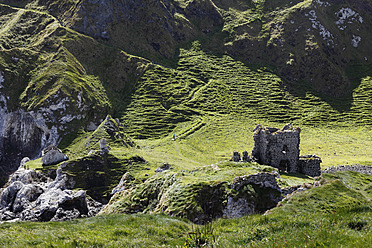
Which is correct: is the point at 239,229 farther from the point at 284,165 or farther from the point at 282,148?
the point at 284,165

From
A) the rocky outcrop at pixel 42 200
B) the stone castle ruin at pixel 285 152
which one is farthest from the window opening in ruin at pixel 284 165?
the rocky outcrop at pixel 42 200

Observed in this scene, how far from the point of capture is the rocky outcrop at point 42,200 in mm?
30469

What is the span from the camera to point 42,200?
36.8 metres

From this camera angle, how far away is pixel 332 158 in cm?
7619

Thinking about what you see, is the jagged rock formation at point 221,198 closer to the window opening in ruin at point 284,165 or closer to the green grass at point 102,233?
the green grass at point 102,233

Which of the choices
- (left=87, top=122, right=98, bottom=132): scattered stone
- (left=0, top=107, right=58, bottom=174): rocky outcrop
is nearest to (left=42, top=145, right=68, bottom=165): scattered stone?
(left=0, top=107, right=58, bottom=174): rocky outcrop

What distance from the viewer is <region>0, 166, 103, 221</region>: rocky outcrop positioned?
100.0 ft

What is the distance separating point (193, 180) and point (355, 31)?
745 feet

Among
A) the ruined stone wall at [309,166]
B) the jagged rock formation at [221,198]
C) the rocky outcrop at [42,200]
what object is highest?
the jagged rock formation at [221,198]

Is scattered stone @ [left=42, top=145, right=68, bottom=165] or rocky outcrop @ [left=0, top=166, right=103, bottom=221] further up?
scattered stone @ [left=42, top=145, right=68, bottom=165]

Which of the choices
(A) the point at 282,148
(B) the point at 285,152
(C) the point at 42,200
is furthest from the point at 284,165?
(C) the point at 42,200

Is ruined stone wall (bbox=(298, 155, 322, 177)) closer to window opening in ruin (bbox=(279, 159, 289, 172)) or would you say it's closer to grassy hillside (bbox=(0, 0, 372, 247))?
window opening in ruin (bbox=(279, 159, 289, 172))

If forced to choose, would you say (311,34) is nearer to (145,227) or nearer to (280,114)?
(280,114)

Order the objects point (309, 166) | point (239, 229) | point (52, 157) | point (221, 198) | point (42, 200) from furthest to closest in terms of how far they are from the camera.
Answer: point (52, 157), point (42, 200), point (309, 166), point (221, 198), point (239, 229)
